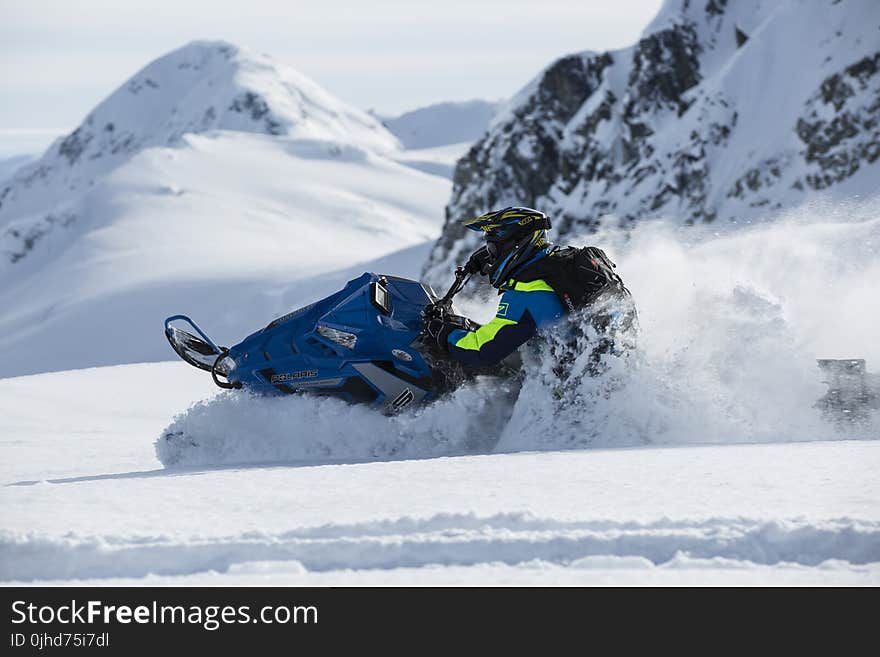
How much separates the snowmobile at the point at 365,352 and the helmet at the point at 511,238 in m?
0.44

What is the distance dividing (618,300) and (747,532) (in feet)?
8.30

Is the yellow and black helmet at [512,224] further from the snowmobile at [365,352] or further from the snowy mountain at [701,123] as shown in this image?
the snowy mountain at [701,123]

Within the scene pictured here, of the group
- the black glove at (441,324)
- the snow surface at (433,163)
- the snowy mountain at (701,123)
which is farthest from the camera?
the snow surface at (433,163)

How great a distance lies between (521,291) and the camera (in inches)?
249

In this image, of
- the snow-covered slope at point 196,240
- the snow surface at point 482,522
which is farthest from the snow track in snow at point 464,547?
the snow-covered slope at point 196,240

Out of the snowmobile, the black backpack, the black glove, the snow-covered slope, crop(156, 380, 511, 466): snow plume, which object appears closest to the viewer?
the black backpack

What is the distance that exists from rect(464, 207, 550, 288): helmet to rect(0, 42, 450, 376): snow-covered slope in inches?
1491

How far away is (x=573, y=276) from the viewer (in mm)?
6289

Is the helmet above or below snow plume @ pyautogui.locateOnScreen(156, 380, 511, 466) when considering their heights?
above

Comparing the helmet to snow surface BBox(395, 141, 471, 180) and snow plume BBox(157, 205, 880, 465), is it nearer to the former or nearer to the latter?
snow plume BBox(157, 205, 880, 465)

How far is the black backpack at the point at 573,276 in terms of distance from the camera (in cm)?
627

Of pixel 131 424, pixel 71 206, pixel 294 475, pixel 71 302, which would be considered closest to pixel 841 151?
pixel 131 424

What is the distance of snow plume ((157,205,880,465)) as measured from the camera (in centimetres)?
634

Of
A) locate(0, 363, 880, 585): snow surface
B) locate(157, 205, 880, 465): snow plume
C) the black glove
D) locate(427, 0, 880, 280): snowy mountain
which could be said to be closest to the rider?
the black glove
